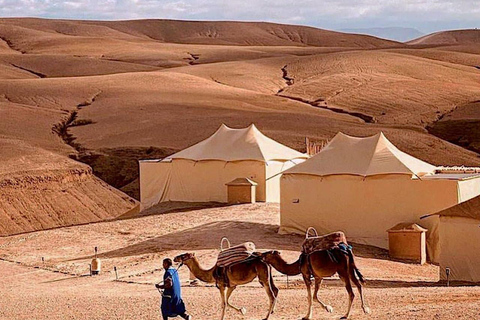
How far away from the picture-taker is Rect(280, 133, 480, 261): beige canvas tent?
25.7 meters

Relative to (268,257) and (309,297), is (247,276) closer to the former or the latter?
(268,257)

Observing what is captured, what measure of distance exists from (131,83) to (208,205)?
39867 mm

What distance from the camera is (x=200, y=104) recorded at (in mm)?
62688

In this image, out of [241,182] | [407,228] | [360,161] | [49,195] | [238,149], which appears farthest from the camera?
[49,195]

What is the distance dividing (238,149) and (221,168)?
1027 millimetres

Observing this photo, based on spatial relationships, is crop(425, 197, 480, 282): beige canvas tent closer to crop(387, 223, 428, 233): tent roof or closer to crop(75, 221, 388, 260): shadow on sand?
crop(387, 223, 428, 233): tent roof

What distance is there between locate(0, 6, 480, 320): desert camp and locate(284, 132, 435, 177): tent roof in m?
0.05

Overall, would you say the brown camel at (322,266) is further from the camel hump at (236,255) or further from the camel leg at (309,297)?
the camel hump at (236,255)

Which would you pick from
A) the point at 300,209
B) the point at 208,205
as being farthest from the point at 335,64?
the point at 300,209

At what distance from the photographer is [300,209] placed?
2753 cm

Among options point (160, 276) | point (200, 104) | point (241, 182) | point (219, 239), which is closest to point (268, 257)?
point (160, 276)

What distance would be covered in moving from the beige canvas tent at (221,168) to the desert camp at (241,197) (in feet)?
0.25

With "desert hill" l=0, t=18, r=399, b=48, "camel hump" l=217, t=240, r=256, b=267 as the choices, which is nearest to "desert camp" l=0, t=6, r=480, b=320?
"camel hump" l=217, t=240, r=256, b=267

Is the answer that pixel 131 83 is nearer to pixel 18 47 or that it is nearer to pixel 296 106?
pixel 296 106
